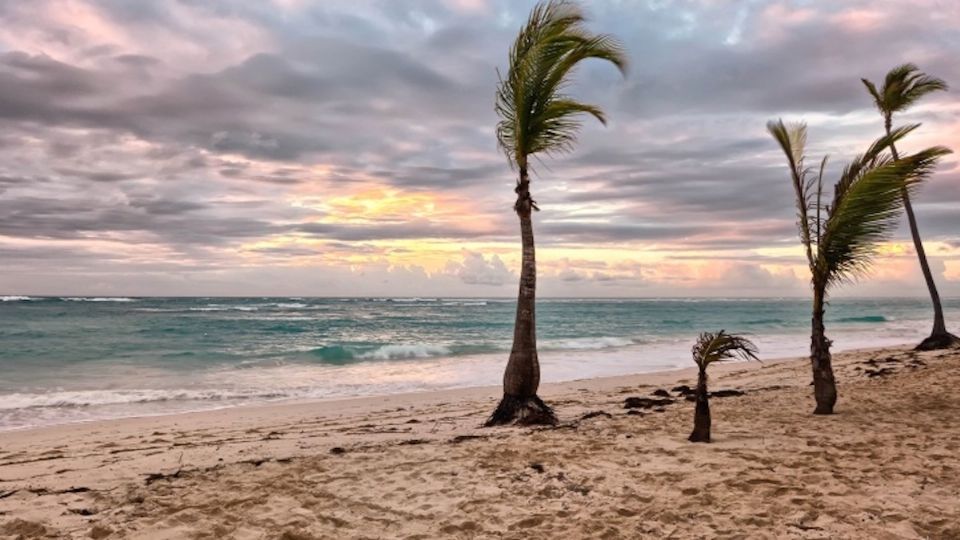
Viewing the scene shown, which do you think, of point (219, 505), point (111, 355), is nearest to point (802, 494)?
point (219, 505)

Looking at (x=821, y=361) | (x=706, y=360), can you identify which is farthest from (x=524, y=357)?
(x=821, y=361)

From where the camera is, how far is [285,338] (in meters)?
34.9

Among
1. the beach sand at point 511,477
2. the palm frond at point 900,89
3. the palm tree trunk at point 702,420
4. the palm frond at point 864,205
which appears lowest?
the beach sand at point 511,477

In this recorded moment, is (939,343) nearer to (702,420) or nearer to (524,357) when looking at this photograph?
(702,420)

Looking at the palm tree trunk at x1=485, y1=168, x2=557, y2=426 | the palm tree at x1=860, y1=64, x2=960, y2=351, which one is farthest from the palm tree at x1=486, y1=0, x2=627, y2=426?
the palm tree at x1=860, y1=64, x2=960, y2=351

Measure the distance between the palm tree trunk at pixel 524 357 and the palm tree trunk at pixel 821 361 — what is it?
388 centimetres

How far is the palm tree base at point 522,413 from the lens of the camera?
8.73 meters

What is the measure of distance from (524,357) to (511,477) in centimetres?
293

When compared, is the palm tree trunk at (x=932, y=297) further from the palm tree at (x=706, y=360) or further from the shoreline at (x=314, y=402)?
the palm tree at (x=706, y=360)

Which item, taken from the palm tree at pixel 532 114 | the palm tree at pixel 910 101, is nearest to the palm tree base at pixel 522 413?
the palm tree at pixel 532 114

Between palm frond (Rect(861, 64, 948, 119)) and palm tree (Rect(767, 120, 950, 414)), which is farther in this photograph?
palm frond (Rect(861, 64, 948, 119))

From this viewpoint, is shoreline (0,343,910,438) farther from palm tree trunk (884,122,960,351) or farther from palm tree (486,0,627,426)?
palm tree trunk (884,122,960,351)

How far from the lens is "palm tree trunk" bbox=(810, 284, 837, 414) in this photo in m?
8.76

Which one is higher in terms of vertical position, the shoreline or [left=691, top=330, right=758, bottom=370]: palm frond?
[left=691, top=330, right=758, bottom=370]: palm frond
